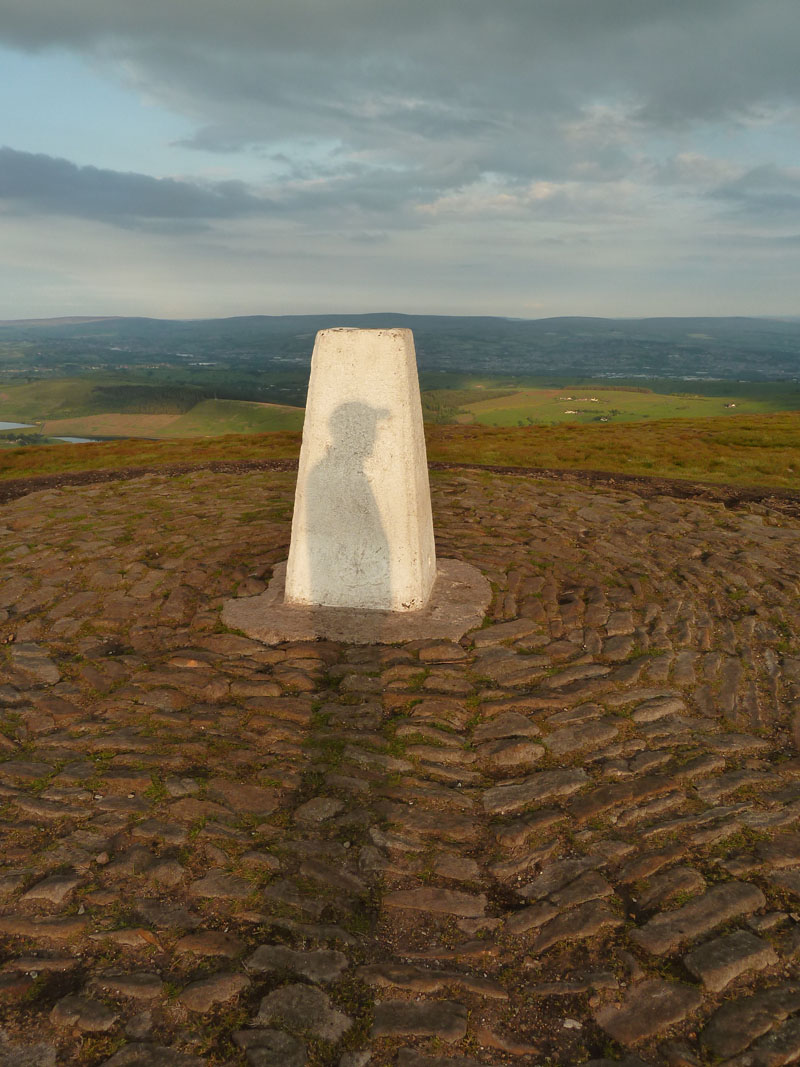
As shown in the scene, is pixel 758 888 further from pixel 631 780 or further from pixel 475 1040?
pixel 475 1040

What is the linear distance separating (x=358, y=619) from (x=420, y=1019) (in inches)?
198

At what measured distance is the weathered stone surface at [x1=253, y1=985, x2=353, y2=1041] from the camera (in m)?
3.59

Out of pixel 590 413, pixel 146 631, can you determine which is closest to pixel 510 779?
pixel 146 631

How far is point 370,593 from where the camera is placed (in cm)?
862

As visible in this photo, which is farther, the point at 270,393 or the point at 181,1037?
the point at 270,393

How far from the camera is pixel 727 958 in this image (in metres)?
4.00

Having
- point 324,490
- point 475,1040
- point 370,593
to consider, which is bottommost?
point 475,1040

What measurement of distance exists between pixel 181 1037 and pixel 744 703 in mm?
5959

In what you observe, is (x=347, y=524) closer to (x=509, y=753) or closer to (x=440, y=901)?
(x=509, y=753)

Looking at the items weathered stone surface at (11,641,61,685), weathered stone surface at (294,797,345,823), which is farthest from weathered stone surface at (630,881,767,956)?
weathered stone surface at (11,641,61,685)

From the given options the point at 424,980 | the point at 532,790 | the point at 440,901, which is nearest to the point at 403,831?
the point at 440,901

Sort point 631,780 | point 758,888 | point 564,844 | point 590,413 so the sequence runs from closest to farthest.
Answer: point 758,888
point 564,844
point 631,780
point 590,413

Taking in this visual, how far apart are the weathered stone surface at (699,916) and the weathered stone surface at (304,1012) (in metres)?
1.90

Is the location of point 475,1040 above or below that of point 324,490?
below
